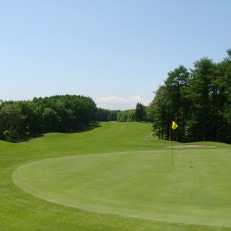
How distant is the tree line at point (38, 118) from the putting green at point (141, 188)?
76.1m

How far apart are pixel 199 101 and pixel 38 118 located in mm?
61750

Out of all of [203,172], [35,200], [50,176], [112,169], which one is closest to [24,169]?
[50,176]

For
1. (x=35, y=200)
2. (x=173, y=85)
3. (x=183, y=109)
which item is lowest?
(x=35, y=200)

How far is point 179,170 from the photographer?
18.0 metres

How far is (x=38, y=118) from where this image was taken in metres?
113

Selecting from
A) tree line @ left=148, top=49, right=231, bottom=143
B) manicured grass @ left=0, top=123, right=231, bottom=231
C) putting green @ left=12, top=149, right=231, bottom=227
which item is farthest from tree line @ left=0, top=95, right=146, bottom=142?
manicured grass @ left=0, top=123, right=231, bottom=231

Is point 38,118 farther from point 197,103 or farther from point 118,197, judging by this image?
point 118,197

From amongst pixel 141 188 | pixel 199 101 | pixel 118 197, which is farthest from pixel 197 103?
pixel 118 197

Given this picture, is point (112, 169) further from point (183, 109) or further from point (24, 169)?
point (183, 109)

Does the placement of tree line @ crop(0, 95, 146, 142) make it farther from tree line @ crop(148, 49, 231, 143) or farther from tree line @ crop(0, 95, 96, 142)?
tree line @ crop(148, 49, 231, 143)

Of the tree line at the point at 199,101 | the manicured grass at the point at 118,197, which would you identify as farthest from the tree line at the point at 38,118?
the manicured grass at the point at 118,197

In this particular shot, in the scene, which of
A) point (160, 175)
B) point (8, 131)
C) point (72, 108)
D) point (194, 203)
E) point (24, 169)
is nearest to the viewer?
point (194, 203)

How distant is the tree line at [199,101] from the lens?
63.0 m

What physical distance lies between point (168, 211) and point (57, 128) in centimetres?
11452
